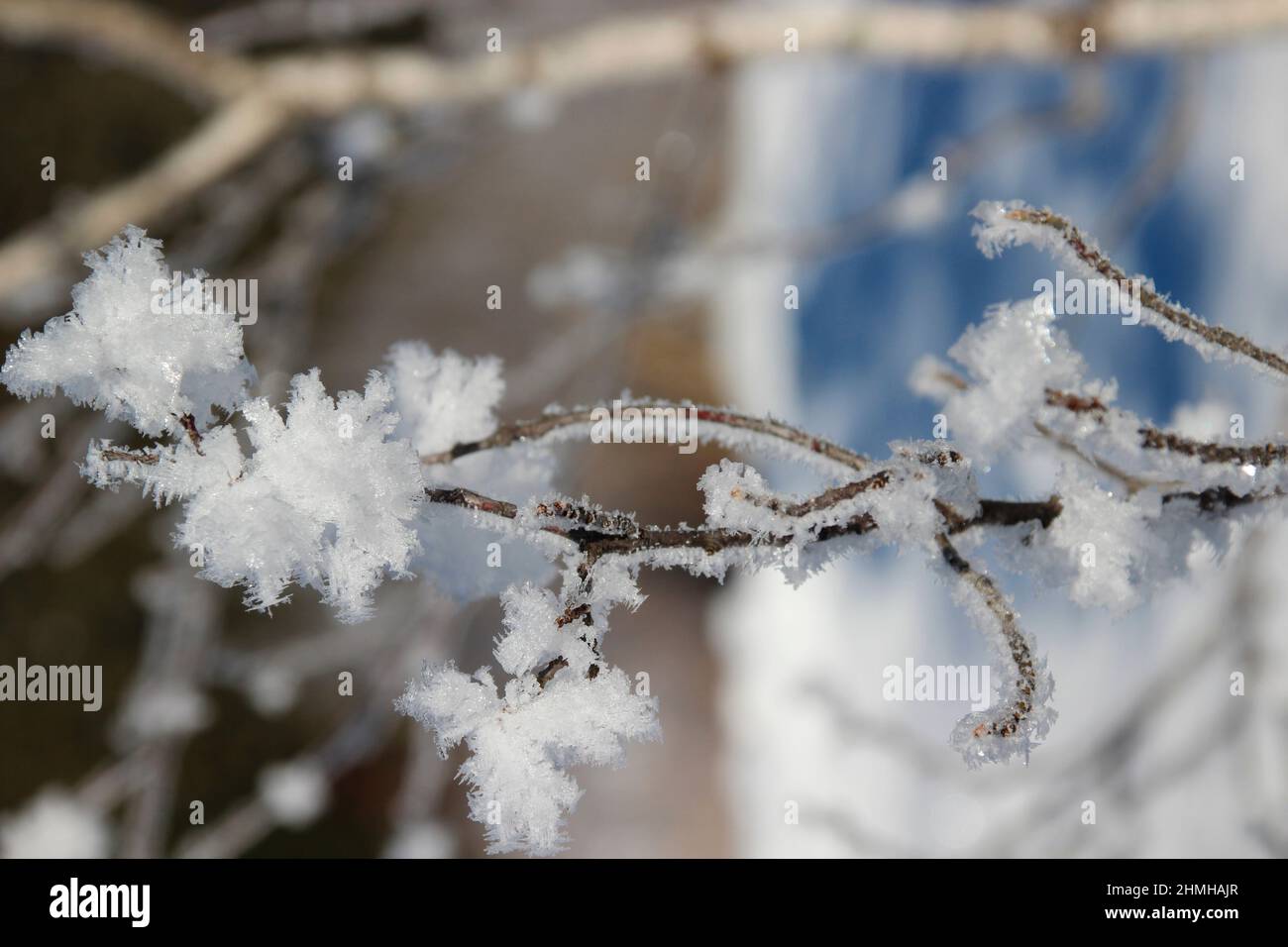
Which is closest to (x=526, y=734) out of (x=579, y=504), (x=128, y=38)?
(x=579, y=504)

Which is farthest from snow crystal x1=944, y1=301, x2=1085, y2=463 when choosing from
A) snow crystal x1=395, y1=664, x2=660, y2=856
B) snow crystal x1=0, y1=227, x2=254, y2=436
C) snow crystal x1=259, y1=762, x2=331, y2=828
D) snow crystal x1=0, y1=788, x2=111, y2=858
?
snow crystal x1=259, y1=762, x2=331, y2=828

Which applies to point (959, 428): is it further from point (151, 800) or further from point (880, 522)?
point (151, 800)

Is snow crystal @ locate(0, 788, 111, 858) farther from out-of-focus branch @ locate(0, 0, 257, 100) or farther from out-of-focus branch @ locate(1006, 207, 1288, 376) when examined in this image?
out-of-focus branch @ locate(1006, 207, 1288, 376)

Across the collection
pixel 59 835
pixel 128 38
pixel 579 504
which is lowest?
pixel 59 835

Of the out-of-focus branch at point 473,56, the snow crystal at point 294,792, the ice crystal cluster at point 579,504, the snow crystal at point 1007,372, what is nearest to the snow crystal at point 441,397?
the ice crystal cluster at point 579,504

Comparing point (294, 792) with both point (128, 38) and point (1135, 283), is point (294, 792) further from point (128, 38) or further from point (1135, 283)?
point (1135, 283)

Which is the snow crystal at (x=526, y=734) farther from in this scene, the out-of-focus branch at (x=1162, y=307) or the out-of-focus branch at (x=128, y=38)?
the out-of-focus branch at (x=128, y=38)
